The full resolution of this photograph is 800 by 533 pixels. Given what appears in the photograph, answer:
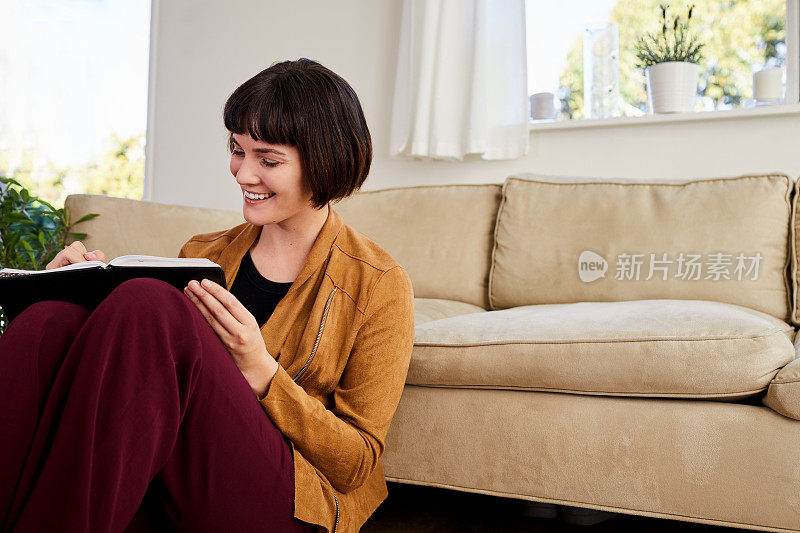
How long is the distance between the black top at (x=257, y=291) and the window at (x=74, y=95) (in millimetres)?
2502

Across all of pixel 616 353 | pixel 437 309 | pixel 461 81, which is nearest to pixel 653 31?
pixel 461 81

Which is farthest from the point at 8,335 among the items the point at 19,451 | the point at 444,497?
the point at 444,497

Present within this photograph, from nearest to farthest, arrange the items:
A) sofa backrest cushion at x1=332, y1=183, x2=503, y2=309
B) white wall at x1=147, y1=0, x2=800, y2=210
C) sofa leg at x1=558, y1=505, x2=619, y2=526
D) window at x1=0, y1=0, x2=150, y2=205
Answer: sofa leg at x1=558, y1=505, x2=619, y2=526 < sofa backrest cushion at x1=332, y1=183, x2=503, y2=309 < white wall at x1=147, y1=0, x2=800, y2=210 < window at x1=0, y1=0, x2=150, y2=205

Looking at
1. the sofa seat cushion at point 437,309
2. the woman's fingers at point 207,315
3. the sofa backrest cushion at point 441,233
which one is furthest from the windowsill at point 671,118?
the woman's fingers at point 207,315

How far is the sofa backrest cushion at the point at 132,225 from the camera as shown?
5.93 feet

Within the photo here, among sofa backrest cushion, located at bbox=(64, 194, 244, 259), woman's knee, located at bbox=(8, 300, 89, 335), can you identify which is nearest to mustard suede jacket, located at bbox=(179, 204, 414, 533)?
woman's knee, located at bbox=(8, 300, 89, 335)

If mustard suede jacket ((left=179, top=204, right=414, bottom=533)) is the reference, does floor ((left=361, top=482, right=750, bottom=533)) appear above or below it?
below

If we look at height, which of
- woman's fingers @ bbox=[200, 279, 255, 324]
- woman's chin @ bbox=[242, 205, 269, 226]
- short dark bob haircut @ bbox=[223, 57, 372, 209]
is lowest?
woman's fingers @ bbox=[200, 279, 255, 324]

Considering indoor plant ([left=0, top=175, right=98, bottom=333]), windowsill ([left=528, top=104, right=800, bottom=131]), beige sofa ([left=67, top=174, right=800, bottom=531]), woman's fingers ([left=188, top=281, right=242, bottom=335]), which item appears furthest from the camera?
windowsill ([left=528, top=104, right=800, bottom=131])

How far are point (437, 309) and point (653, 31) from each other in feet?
4.66

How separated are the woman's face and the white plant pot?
5.49 ft

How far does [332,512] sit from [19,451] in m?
0.43

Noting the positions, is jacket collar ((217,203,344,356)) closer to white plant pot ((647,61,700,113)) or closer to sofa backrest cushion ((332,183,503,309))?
sofa backrest cushion ((332,183,503,309))

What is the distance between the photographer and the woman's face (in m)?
1.15
